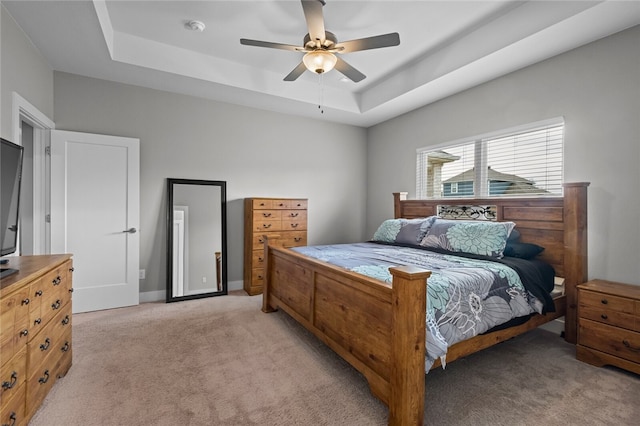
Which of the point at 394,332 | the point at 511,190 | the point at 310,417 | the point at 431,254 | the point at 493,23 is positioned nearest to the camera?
the point at 394,332

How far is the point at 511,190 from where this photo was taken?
3.44 meters

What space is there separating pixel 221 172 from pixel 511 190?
12.1 feet

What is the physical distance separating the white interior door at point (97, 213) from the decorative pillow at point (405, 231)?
121 inches

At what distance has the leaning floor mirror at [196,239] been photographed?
3.93 m

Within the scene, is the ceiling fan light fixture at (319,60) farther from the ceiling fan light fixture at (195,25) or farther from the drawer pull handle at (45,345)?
the drawer pull handle at (45,345)

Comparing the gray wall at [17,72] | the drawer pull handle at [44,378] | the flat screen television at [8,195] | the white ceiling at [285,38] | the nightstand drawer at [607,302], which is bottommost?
the drawer pull handle at [44,378]

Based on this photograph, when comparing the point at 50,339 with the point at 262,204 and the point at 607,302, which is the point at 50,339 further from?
the point at 607,302

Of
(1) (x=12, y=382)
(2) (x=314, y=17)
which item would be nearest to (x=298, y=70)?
(2) (x=314, y=17)

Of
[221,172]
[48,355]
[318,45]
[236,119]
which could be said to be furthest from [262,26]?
[48,355]

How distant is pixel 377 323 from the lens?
5.96ft

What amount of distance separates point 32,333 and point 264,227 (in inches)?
108

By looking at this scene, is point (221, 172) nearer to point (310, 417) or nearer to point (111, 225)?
point (111, 225)

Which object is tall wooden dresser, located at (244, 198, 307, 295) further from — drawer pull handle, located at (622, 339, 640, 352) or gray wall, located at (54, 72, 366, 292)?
drawer pull handle, located at (622, 339, 640, 352)

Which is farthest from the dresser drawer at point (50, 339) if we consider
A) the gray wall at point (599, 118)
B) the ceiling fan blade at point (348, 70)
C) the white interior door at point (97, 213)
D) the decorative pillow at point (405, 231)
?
the gray wall at point (599, 118)
